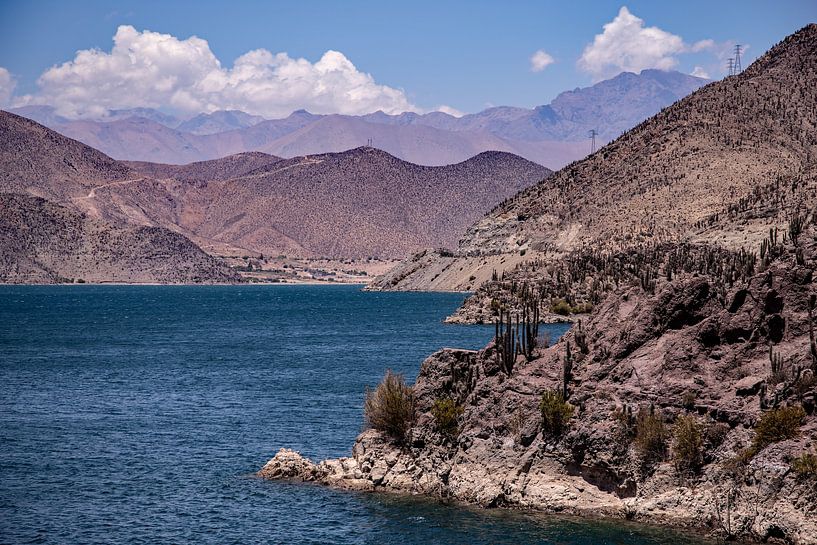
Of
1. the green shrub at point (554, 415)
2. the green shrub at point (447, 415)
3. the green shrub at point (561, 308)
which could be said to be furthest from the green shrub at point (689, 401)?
the green shrub at point (561, 308)

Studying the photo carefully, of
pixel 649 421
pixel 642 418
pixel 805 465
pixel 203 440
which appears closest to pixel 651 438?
pixel 649 421

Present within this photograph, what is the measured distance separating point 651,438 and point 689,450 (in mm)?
1107

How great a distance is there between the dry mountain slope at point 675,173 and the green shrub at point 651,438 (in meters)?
101

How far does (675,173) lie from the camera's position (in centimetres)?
15825

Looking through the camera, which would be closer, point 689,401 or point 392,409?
point 689,401

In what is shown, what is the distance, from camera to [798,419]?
28422 mm

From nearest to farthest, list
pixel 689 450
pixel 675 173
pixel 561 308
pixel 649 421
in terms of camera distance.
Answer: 1. pixel 689 450
2. pixel 649 421
3. pixel 561 308
4. pixel 675 173

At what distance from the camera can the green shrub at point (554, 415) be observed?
104ft

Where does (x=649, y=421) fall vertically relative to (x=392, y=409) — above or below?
above

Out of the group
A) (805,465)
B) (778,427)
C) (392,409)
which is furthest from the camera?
(392,409)

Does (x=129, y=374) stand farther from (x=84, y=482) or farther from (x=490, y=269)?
(x=490, y=269)

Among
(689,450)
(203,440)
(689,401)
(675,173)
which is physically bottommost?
(203,440)

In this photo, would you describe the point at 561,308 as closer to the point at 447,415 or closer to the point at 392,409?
the point at 392,409

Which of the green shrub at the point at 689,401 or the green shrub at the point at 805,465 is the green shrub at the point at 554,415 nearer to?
the green shrub at the point at 689,401
